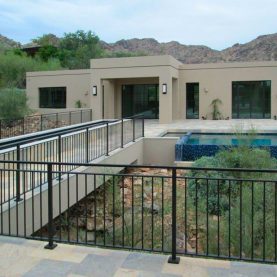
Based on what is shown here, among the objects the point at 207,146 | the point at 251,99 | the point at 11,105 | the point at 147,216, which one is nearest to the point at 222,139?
the point at 207,146

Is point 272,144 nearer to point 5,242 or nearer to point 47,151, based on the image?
point 47,151

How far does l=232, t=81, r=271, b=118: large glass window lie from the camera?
889 inches

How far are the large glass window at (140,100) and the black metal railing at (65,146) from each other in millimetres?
10456

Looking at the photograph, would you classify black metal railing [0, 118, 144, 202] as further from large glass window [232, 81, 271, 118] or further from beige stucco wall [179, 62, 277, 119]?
large glass window [232, 81, 271, 118]

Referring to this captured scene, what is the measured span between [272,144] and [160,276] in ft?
34.7

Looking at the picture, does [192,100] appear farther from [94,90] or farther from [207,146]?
[207,146]

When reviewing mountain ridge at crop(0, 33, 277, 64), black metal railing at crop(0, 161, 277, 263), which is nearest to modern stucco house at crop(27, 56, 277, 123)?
black metal railing at crop(0, 161, 277, 263)

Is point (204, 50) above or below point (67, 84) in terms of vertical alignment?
above

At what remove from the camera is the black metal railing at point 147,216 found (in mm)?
4773

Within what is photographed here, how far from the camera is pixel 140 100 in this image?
24.1 metres

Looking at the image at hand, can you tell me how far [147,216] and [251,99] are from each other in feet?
53.1

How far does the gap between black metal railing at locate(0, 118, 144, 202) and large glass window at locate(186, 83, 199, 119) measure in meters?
10.5

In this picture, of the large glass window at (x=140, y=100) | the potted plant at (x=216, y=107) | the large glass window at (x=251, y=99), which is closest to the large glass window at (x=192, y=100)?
the potted plant at (x=216, y=107)

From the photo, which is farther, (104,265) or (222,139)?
(222,139)
